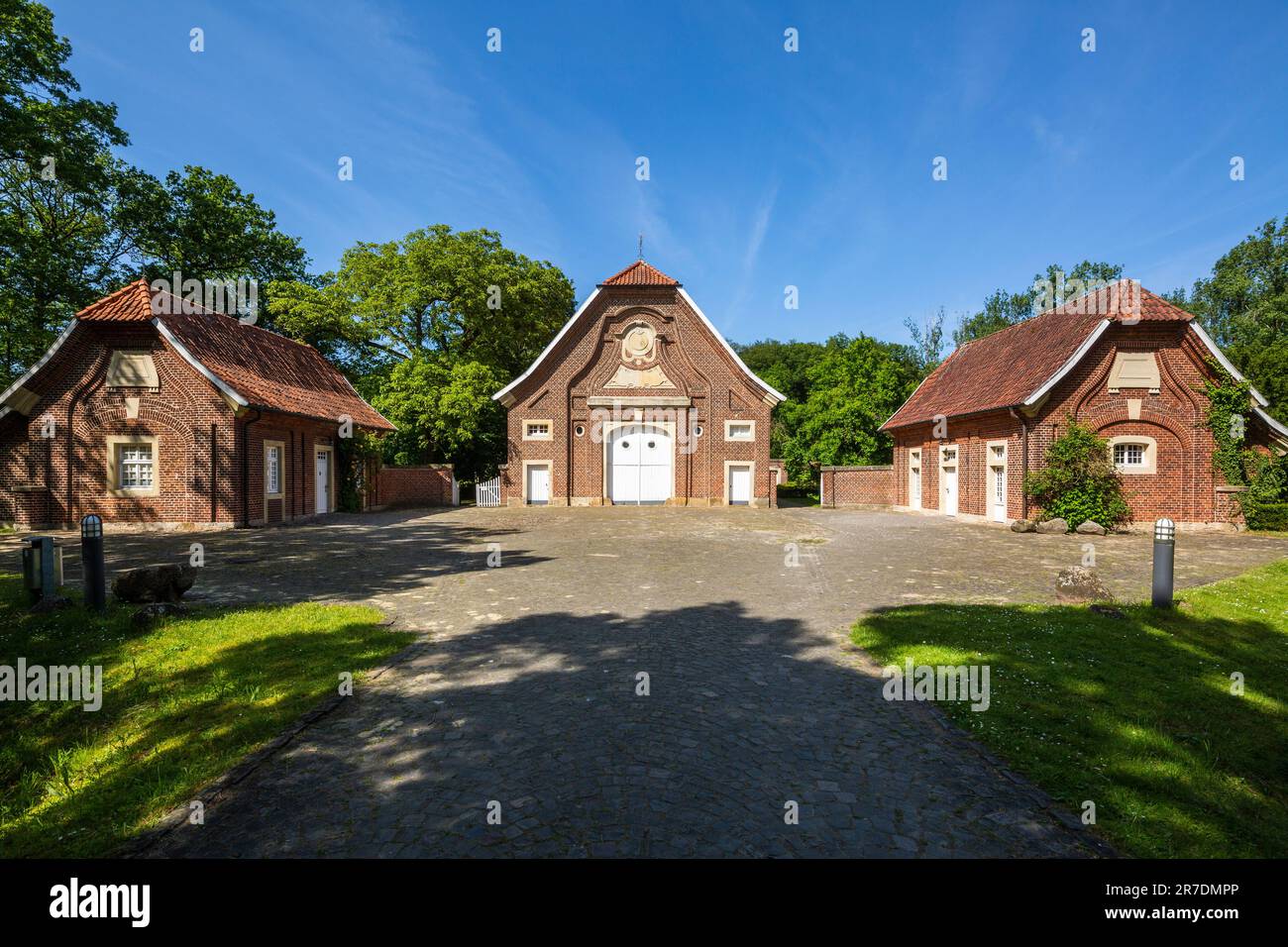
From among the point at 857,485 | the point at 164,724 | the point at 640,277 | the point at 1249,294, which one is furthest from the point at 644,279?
the point at 1249,294

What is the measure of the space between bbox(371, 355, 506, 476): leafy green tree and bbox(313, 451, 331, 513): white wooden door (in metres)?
6.41

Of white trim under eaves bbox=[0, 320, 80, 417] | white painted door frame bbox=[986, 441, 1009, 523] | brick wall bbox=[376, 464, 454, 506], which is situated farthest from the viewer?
brick wall bbox=[376, 464, 454, 506]

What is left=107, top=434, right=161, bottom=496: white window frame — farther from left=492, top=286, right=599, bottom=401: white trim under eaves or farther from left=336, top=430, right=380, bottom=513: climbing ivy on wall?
left=492, top=286, right=599, bottom=401: white trim under eaves

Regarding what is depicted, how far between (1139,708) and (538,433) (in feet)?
88.0

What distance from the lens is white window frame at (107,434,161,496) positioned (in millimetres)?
19672

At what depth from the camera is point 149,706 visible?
548cm

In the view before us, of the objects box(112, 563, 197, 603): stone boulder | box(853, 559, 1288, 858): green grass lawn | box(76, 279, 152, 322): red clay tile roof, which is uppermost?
box(76, 279, 152, 322): red clay tile roof

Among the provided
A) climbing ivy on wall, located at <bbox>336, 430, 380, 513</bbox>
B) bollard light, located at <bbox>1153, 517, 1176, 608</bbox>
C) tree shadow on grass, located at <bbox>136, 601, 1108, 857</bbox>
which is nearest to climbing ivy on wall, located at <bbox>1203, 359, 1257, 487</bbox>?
bollard light, located at <bbox>1153, 517, 1176, 608</bbox>

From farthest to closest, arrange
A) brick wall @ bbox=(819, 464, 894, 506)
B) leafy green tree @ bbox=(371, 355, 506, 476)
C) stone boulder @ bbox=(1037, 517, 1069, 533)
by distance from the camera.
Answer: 1. brick wall @ bbox=(819, 464, 894, 506)
2. leafy green tree @ bbox=(371, 355, 506, 476)
3. stone boulder @ bbox=(1037, 517, 1069, 533)

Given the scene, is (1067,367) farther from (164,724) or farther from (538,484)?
(164,724)

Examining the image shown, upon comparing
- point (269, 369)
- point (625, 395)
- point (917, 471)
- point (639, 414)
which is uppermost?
point (269, 369)

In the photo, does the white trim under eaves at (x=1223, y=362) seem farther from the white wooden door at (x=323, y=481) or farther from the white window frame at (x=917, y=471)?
the white wooden door at (x=323, y=481)

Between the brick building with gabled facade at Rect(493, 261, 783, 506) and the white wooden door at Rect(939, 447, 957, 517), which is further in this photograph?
the brick building with gabled facade at Rect(493, 261, 783, 506)
